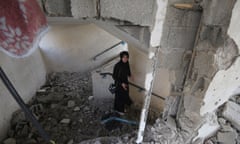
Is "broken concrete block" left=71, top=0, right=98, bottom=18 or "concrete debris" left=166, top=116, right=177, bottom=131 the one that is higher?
"broken concrete block" left=71, top=0, right=98, bottom=18

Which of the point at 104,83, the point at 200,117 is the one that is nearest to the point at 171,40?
the point at 200,117

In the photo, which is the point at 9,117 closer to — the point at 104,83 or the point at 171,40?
the point at 104,83

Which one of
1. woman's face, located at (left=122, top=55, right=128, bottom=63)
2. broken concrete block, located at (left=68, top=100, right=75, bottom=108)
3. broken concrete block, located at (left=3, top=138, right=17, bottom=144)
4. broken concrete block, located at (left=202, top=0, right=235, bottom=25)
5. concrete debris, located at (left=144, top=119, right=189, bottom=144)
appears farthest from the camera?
broken concrete block, located at (left=68, top=100, right=75, bottom=108)

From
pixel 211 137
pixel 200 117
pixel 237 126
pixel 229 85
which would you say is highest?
pixel 229 85

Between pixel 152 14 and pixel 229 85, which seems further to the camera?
pixel 229 85

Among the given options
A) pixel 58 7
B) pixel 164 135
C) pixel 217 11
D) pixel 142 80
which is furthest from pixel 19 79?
pixel 217 11

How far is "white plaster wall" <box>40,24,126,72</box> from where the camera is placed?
3.64 meters

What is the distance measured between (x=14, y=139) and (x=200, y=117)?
6.94 ft

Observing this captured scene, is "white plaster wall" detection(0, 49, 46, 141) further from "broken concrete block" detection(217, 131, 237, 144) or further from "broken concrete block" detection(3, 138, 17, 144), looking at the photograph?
"broken concrete block" detection(217, 131, 237, 144)

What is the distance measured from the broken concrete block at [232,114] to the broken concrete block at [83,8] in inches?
54.0

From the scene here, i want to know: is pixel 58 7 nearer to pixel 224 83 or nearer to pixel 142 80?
pixel 224 83

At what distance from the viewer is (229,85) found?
136cm

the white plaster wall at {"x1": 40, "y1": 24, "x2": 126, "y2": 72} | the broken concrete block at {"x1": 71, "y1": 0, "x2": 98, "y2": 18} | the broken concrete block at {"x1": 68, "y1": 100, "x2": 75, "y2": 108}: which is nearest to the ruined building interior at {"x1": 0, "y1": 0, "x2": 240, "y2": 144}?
the broken concrete block at {"x1": 71, "y1": 0, "x2": 98, "y2": 18}

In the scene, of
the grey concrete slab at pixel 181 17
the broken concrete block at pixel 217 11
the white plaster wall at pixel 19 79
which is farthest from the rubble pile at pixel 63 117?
the broken concrete block at pixel 217 11
